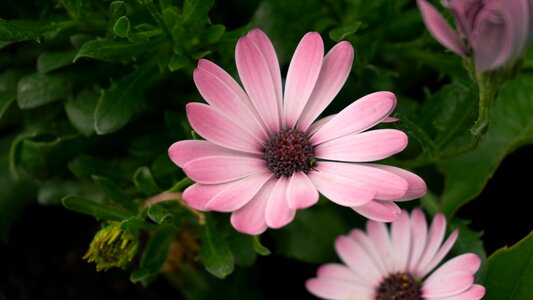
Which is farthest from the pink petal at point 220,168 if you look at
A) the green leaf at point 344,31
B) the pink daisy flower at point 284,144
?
the green leaf at point 344,31

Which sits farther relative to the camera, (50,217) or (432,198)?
(50,217)

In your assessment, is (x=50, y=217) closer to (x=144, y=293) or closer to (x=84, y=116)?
(x=144, y=293)

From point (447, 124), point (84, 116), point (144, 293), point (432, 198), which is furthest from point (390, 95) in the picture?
point (144, 293)

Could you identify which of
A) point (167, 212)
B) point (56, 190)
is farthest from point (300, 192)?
point (56, 190)

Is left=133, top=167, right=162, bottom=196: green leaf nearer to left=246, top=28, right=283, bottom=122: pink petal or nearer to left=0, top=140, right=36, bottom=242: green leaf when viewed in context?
left=246, top=28, right=283, bottom=122: pink petal

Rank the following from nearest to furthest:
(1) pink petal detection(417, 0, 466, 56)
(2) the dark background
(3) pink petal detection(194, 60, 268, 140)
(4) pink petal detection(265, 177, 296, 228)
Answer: (1) pink petal detection(417, 0, 466, 56)
(4) pink petal detection(265, 177, 296, 228)
(3) pink petal detection(194, 60, 268, 140)
(2) the dark background

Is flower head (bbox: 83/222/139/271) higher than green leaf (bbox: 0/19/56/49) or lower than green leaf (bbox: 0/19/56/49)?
lower

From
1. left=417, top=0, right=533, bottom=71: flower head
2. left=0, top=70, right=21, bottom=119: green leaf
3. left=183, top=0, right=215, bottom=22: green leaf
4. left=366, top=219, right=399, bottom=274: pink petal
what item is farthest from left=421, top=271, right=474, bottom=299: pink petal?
left=0, top=70, right=21, bottom=119: green leaf
